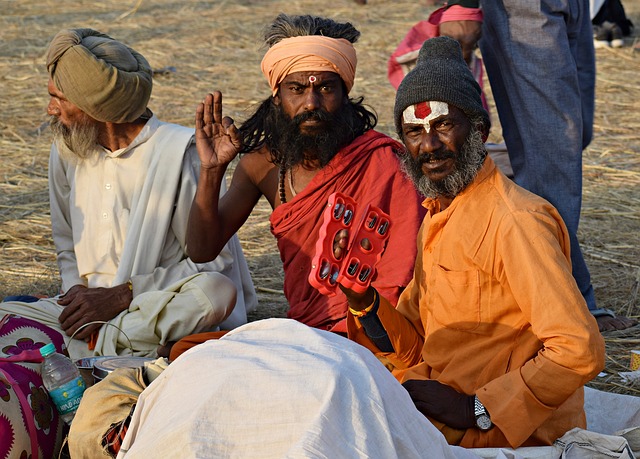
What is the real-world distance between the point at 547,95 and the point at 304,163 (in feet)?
3.95

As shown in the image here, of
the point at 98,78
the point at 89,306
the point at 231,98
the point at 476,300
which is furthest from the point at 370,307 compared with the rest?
the point at 231,98

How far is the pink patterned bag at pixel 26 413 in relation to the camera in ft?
12.1

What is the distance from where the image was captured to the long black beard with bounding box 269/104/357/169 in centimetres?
471

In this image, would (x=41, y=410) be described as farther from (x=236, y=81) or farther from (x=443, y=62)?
(x=236, y=81)

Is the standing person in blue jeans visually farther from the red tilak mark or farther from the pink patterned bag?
the pink patterned bag

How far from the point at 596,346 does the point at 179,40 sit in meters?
10.2

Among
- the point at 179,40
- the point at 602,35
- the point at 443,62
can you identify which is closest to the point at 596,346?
the point at 443,62

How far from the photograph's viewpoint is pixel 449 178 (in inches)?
140

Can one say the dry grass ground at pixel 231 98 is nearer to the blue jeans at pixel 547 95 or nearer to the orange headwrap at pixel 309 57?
the blue jeans at pixel 547 95

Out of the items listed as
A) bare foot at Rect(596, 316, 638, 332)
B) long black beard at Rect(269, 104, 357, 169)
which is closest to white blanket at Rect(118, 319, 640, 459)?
long black beard at Rect(269, 104, 357, 169)

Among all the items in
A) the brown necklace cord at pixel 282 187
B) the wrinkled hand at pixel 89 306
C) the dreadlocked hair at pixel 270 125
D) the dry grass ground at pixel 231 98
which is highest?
the dreadlocked hair at pixel 270 125

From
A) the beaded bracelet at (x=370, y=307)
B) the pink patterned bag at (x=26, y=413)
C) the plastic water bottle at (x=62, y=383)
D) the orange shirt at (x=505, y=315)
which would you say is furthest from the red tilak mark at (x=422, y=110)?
the pink patterned bag at (x=26, y=413)

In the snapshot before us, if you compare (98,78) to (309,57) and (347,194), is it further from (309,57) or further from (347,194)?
(347,194)

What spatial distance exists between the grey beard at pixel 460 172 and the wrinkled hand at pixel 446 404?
0.67 meters
